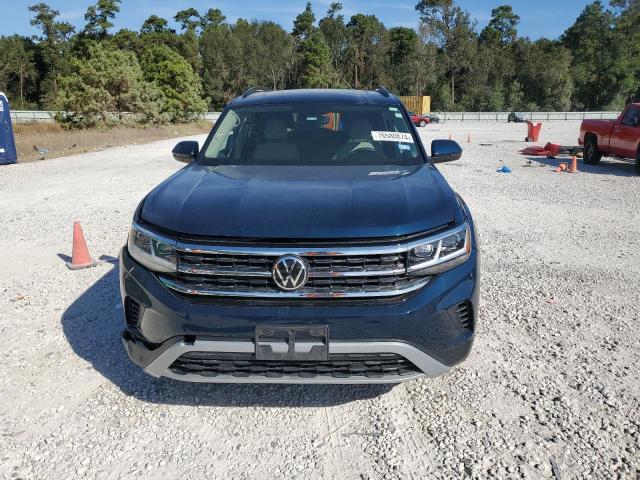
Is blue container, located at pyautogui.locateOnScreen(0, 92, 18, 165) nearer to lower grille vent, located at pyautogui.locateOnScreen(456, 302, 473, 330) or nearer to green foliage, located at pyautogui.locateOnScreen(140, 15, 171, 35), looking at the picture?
lower grille vent, located at pyautogui.locateOnScreen(456, 302, 473, 330)

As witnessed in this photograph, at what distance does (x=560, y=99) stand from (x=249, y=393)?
7658 cm

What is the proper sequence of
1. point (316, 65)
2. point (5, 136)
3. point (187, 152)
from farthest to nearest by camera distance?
point (316, 65) → point (5, 136) → point (187, 152)

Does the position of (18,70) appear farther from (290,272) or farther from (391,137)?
(290,272)

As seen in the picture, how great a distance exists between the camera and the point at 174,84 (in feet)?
143

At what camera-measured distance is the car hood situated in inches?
103

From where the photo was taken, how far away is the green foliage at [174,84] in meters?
42.0

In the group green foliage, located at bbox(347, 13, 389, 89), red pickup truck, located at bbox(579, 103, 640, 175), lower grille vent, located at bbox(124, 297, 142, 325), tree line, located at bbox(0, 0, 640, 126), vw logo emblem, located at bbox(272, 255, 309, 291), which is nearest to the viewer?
vw logo emblem, located at bbox(272, 255, 309, 291)

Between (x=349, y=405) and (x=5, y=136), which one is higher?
(x=5, y=136)

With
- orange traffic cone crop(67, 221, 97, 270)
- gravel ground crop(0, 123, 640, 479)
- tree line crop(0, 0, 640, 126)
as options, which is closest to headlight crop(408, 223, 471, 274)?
gravel ground crop(0, 123, 640, 479)

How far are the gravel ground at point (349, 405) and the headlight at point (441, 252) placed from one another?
925 mm

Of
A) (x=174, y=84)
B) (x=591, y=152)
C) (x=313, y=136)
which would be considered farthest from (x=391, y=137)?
(x=174, y=84)

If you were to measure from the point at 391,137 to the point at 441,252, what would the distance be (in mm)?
1637

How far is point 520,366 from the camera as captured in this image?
3605 millimetres

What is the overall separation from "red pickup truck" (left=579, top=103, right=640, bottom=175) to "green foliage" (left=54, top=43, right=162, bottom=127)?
28963mm
